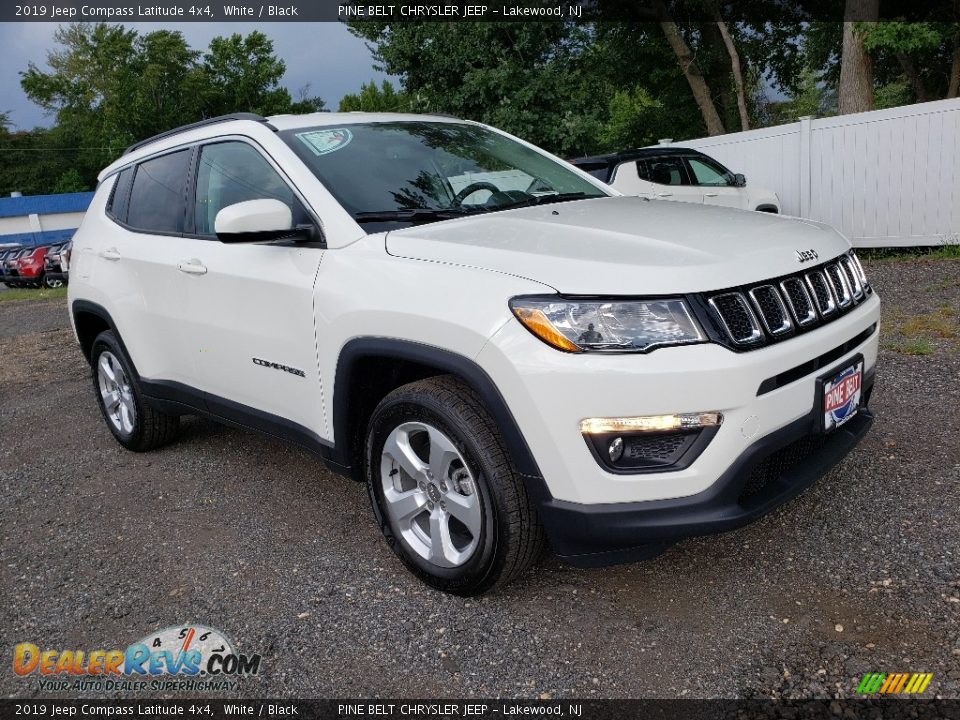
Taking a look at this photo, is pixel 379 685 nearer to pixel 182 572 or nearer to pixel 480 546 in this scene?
pixel 480 546

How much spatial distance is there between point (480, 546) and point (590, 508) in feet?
1.60

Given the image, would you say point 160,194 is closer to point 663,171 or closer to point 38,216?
point 663,171

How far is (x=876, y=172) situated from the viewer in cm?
1075

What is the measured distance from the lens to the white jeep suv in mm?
2395

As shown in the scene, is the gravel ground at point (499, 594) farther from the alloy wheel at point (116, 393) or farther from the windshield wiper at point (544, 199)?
the windshield wiper at point (544, 199)

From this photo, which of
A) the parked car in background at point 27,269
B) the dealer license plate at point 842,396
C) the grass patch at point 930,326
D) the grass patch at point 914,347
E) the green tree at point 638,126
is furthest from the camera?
the parked car in background at point 27,269

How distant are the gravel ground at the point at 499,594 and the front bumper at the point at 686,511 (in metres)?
0.37

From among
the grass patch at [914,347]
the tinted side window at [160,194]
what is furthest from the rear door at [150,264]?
the grass patch at [914,347]

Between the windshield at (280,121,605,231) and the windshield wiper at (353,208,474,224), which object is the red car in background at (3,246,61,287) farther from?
the windshield wiper at (353,208,474,224)

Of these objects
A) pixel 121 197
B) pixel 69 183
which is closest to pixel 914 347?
pixel 121 197

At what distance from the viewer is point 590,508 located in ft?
8.01

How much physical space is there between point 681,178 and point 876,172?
8.42 ft

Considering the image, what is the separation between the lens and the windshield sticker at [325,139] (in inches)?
134

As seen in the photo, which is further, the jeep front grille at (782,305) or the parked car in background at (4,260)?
the parked car in background at (4,260)
